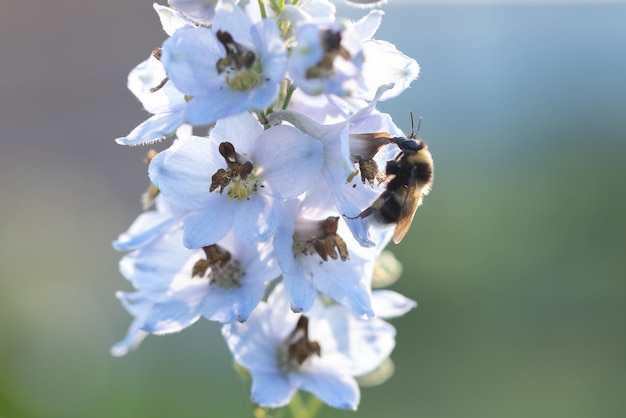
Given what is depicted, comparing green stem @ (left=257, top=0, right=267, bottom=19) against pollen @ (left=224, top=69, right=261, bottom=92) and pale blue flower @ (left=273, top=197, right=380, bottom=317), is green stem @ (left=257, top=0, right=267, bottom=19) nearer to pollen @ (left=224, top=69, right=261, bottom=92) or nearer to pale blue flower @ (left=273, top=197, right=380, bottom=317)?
pollen @ (left=224, top=69, right=261, bottom=92)

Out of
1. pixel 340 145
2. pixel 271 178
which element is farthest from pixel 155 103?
pixel 340 145

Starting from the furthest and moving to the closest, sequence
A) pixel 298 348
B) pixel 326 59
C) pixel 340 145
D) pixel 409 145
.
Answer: pixel 298 348
pixel 409 145
pixel 340 145
pixel 326 59

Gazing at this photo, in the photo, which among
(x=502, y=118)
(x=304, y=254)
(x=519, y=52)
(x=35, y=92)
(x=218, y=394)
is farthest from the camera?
(x=519, y=52)

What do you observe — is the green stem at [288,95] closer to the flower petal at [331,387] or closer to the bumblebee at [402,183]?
the bumblebee at [402,183]

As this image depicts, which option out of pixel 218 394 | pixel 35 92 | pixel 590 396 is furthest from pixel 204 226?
pixel 35 92

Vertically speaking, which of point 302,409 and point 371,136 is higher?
point 371,136

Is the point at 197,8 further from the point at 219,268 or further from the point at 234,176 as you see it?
the point at 219,268

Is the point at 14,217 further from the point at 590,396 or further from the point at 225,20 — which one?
the point at 225,20
